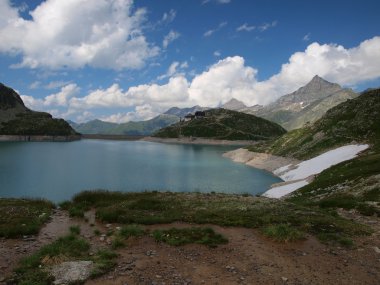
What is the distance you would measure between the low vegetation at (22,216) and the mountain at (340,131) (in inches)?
3191

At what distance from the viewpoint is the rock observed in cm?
1482

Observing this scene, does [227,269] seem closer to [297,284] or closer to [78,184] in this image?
[297,284]

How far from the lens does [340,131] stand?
110 meters

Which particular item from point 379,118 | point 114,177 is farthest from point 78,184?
point 379,118

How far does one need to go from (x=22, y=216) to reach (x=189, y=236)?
13.8m

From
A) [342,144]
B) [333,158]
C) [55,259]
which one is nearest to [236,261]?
[55,259]

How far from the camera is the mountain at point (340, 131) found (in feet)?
328

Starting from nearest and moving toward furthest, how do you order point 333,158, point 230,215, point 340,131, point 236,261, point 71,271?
point 71,271
point 236,261
point 230,215
point 333,158
point 340,131

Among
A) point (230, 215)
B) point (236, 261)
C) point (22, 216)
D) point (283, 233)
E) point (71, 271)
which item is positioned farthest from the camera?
point (230, 215)

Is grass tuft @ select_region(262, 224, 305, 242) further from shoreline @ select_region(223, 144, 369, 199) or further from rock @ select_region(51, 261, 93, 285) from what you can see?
shoreline @ select_region(223, 144, 369, 199)

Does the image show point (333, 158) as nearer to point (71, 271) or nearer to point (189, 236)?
point (189, 236)

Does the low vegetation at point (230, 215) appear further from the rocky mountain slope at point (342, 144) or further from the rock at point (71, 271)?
the rock at point (71, 271)

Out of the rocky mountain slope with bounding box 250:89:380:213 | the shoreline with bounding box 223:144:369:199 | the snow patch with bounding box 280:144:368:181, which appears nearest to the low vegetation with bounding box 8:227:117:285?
the rocky mountain slope with bounding box 250:89:380:213

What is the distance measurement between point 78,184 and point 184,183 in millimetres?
26353
